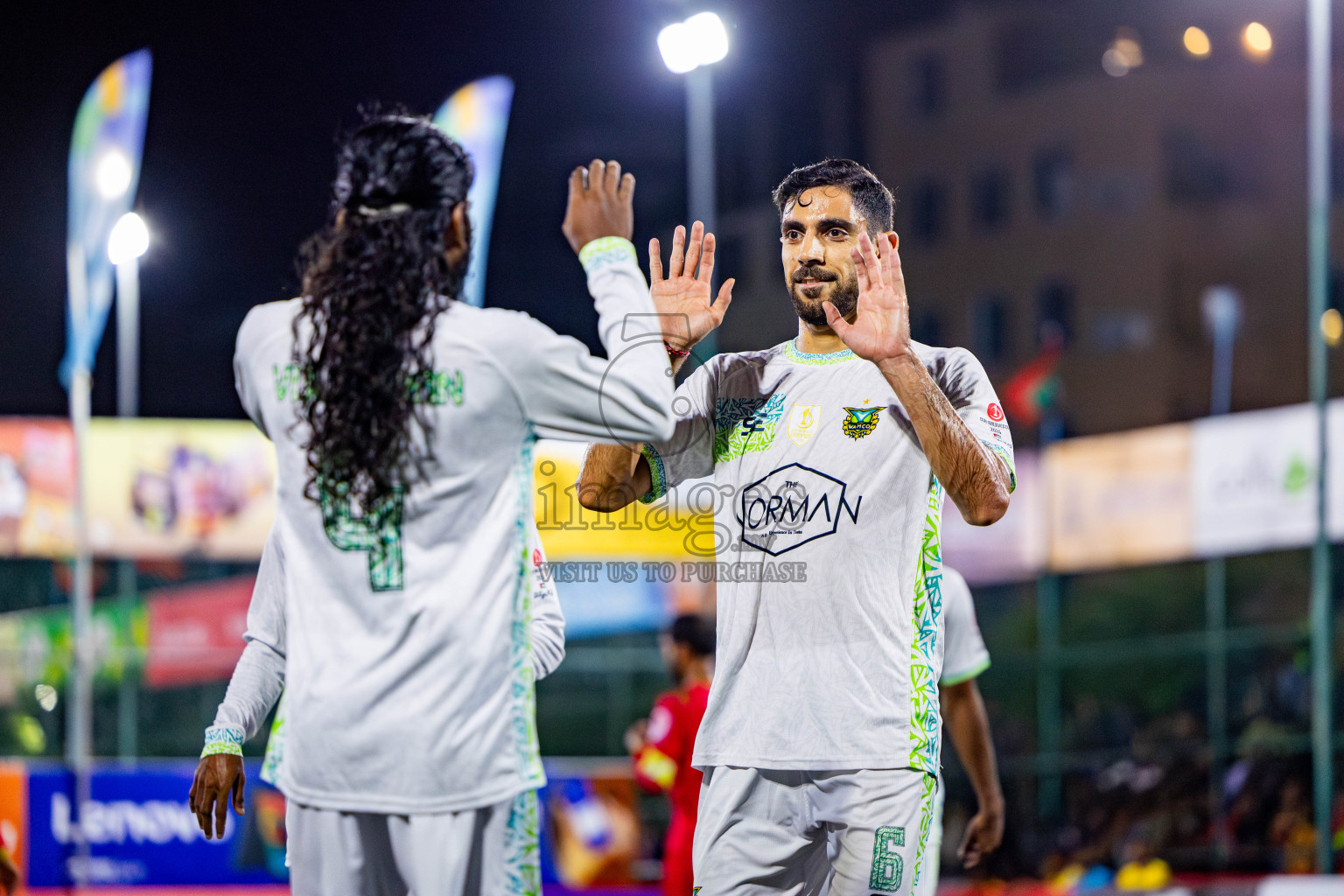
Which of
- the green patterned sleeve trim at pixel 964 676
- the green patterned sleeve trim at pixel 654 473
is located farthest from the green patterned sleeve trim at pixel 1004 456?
the green patterned sleeve trim at pixel 964 676

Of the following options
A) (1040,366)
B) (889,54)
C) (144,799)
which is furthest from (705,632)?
(889,54)

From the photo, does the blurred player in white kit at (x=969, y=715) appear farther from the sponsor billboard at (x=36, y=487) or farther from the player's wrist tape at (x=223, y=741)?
the sponsor billboard at (x=36, y=487)

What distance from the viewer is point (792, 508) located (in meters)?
3.88

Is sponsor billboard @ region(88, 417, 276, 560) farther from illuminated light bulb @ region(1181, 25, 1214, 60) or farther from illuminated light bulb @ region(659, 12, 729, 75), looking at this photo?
illuminated light bulb @ region(1181, 25, 1214, 60)

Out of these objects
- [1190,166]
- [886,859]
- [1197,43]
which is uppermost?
[1197,43]

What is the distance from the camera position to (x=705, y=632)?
22.9ft

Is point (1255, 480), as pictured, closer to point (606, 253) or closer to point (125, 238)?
point (125, 238)

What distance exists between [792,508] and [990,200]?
3465 cm

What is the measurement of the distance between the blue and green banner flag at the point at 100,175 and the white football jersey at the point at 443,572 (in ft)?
34.1

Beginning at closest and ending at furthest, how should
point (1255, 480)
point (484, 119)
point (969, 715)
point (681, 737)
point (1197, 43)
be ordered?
point (969, 715) → point (681, 737) → point (484, 119) → point (1255, 480) → point (1197, 43)

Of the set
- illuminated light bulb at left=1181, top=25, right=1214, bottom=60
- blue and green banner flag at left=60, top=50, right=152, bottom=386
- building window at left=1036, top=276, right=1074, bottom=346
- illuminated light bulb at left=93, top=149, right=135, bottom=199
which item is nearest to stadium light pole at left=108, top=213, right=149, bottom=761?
blue and green banner flag at left=60, top=50, right=152, bottom=386

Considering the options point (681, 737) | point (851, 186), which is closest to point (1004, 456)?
point (851, 186)

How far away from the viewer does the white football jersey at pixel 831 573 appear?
3.73 meters

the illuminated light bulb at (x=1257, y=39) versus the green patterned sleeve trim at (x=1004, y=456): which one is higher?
the illuminated light bulb at (x=1257, y=39)
